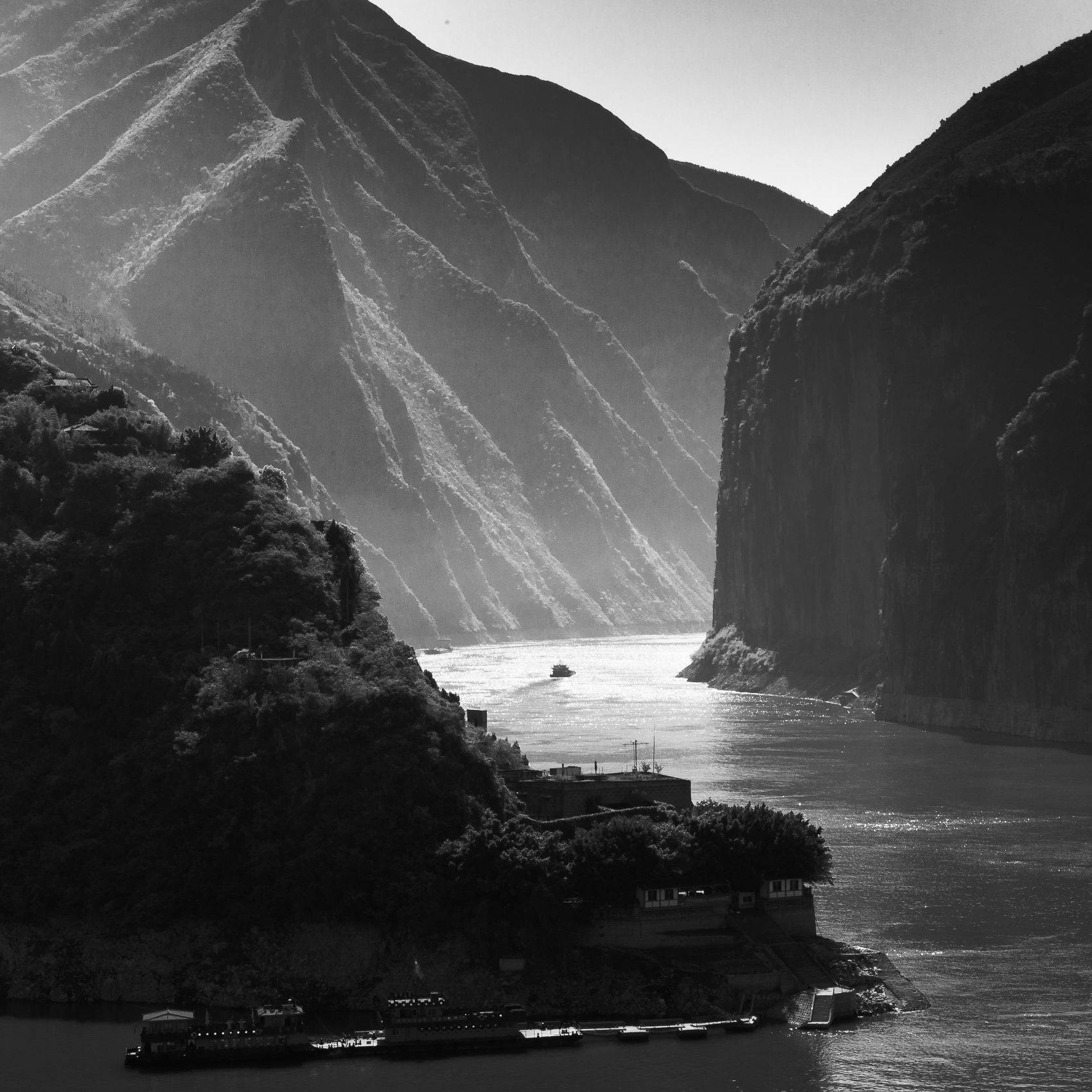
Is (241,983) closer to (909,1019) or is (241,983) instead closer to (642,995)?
(642,995)

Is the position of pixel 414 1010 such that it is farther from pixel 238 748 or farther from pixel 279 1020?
pixel 238 748

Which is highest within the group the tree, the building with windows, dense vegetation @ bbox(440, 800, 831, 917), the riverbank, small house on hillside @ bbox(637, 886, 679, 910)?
the tree

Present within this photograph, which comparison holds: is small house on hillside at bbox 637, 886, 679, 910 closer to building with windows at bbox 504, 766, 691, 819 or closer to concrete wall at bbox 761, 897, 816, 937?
concrete wall at bbox 761, 897, 816, 937

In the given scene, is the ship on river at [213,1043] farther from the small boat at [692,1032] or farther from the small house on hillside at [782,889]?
the small house on hillside at [782,889]

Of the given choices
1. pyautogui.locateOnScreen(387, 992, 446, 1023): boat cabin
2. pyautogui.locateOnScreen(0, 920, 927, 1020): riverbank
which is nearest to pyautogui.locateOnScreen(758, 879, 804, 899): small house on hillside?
pyautogui.locateOnScreen(0, 920, 927, 1020): riverbank

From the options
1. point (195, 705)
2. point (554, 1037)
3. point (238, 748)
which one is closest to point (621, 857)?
point (554, 1037)

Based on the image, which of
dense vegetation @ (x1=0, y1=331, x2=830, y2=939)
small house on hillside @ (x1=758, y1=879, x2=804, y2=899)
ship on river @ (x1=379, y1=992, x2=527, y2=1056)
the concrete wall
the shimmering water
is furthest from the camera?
small house on hillside @ (x1=758, y1=879, x2=804, y2=899)
